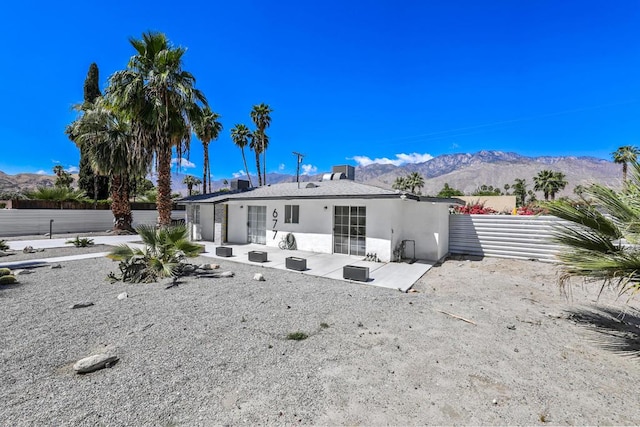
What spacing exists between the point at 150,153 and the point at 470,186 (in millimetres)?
187096

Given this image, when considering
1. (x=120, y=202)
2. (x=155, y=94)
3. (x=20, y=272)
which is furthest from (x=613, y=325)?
(x=120, y=202)

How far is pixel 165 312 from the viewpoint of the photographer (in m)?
5.27

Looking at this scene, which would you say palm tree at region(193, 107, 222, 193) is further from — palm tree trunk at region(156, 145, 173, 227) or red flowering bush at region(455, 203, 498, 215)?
red flowering bush at region(455, 203, 498, 215)

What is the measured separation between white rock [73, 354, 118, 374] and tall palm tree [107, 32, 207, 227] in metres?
12.5

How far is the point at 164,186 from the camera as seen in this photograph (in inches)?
574

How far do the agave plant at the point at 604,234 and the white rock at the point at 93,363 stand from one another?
5.92 meters

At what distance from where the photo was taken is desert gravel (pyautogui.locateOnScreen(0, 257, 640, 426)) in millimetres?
2732

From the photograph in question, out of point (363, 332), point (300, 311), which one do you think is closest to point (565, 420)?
point (363, 332)

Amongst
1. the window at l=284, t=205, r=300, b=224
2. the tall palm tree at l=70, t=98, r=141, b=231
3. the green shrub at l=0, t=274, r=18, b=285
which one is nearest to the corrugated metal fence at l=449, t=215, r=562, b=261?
the window at l=284, t=205, r=300, b=224

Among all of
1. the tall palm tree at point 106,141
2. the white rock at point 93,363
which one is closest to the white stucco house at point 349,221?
the tall palm tree at point 106,141

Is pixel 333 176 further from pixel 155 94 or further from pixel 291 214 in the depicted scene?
pixel 155 94

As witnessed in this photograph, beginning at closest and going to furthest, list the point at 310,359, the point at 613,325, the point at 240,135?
the point at 310,359 < the point at 613,325 < the point at 240,135

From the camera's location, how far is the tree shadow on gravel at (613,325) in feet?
13.6

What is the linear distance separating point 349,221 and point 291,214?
295cm
